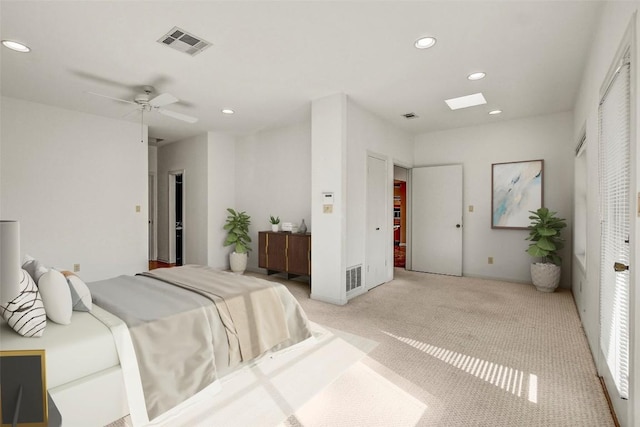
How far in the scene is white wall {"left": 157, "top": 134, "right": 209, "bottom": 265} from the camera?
6117 mm

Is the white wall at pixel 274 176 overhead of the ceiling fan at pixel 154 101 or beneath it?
beneath

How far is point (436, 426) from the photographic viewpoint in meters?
1.74

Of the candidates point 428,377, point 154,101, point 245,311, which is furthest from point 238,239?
point 428,377

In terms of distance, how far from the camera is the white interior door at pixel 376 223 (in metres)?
4.75

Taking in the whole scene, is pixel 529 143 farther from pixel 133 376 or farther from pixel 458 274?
pixel 133 376

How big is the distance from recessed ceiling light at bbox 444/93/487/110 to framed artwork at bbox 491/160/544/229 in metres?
1.43

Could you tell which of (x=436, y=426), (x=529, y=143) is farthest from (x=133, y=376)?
(x=529, y=143)

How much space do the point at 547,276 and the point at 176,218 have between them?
23.5ft

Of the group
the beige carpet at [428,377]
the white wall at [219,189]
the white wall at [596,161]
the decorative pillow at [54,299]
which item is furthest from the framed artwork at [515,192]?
the decorative pillow at [54,299]

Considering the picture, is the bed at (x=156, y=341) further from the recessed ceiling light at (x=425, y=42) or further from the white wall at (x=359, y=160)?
the recessed ceiling light at (x=425, y=42)

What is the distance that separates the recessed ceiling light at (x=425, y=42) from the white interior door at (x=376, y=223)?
6.50ft

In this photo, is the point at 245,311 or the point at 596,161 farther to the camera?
the point at 596,161

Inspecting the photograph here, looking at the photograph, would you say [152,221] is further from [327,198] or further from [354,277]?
[354,277]

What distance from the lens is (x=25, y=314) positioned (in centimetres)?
162
